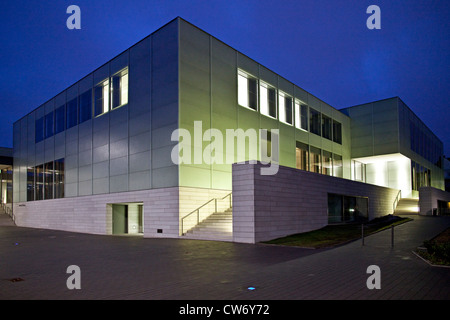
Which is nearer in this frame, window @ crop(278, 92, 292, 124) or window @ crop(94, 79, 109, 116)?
window @ crop(94, 79, 109, 116)

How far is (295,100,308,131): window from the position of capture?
32.8m

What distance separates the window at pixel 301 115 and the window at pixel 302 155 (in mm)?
1773

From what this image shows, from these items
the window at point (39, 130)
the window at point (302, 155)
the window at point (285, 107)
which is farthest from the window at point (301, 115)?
the window at point (39, 130)

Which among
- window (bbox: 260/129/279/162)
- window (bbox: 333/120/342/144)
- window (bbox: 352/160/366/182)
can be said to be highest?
window (bbox: 333/120/342/144)

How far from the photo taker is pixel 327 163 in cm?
3734

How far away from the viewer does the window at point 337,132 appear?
39.4 m

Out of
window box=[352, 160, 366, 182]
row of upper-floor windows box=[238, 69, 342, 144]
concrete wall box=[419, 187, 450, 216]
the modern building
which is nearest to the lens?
the modern building

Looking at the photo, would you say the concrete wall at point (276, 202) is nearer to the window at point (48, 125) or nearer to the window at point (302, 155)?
the window at point (302, 155)

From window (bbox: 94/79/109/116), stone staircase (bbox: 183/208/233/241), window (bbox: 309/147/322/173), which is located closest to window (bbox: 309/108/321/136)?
window (bbox: 309/147/322/173)

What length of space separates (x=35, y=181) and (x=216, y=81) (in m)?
25.4

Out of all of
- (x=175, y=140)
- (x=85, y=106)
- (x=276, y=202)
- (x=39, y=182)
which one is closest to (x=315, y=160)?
(x=276, y=202)

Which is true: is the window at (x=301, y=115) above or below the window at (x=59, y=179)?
above

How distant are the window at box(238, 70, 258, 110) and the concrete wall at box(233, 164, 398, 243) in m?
7.78

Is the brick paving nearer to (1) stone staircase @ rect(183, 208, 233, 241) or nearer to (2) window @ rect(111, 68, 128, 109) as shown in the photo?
(1) stone staircase @ rect(183, 208, 233, 241)
